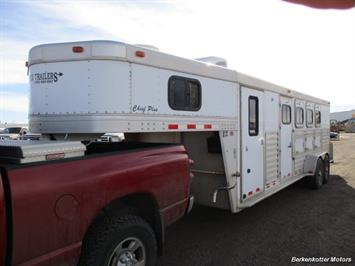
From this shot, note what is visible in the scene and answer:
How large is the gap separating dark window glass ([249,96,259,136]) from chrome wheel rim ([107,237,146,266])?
3.17 m

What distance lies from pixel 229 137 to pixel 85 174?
115 inches

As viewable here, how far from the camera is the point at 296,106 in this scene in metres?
8.05

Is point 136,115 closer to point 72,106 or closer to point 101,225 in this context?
point 72,106

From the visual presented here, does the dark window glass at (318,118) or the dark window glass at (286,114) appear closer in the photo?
the dark window glass at (286,114)

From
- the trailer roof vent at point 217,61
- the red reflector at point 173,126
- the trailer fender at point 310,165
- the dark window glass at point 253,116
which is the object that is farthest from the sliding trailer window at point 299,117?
the red reflector at point 173,126

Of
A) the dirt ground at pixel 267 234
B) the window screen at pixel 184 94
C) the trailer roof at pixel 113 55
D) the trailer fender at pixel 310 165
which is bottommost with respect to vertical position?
the dirt ground at pixel 267 234

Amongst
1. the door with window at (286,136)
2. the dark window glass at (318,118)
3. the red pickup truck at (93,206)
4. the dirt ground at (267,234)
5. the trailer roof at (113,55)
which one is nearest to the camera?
the red pickup truck at (93,206)

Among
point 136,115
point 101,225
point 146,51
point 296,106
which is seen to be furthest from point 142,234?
point 296,106

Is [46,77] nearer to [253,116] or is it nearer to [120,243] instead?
[120,243]

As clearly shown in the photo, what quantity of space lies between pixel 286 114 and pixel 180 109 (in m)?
3.92

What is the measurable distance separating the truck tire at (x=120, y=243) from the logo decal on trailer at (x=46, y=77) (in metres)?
1.64

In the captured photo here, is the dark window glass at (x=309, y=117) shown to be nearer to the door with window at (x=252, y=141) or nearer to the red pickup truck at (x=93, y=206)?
the door with window at (x=252, y=141)

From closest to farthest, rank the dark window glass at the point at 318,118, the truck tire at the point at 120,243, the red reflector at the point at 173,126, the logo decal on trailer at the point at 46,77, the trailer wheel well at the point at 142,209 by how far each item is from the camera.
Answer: the truck tire at the point at 120,243
the trailer wheel well at the point at 142,209
the logo decal on trailer at the point at 46,77
the red reflector at the point at 173,126
the dark window glass at the point at 318,118

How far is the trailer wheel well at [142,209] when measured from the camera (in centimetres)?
333
